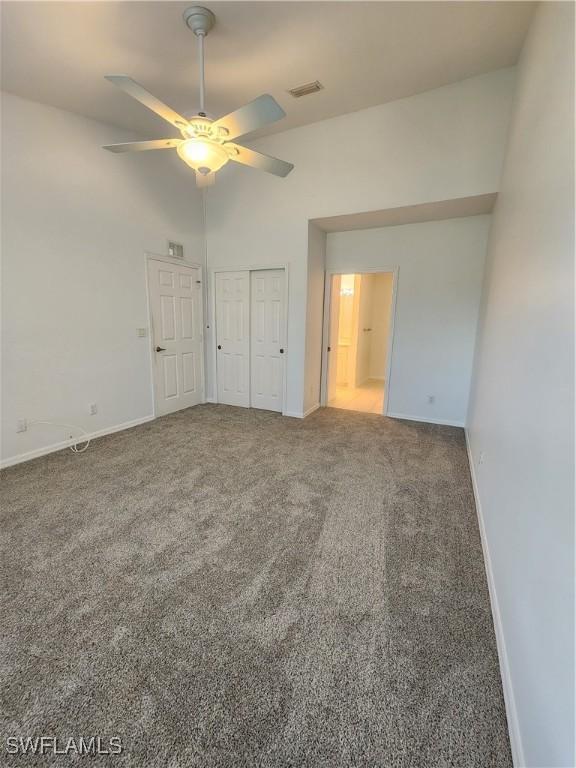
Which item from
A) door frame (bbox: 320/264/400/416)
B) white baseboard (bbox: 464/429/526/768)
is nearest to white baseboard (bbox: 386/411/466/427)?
door frame (bbox: 320/264/400/416)

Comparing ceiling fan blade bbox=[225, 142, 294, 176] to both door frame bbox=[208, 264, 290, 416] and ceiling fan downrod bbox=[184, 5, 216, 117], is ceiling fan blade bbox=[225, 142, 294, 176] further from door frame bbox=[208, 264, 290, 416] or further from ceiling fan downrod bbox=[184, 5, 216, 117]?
door frame bbox=[208, 264, 290, 416]

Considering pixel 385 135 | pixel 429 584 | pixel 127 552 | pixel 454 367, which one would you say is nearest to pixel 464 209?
pixel 385 135

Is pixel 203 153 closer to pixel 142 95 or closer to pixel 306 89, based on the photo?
pixel 142 95

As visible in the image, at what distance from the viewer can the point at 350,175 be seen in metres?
3.68

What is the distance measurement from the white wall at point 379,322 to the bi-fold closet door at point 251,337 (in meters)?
3.15

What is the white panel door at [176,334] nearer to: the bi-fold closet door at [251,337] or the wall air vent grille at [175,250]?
the wall air vent grille at [175,250]

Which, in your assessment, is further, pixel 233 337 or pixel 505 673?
pixel 233 337

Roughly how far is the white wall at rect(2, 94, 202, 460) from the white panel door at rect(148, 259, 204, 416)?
176 mm

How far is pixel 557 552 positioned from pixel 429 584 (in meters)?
0.98

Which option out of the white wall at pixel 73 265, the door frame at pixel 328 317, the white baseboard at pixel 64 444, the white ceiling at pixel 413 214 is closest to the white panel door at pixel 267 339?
the door frame at pixel 328 317

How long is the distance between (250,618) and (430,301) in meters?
3.98

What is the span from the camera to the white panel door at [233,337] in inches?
187

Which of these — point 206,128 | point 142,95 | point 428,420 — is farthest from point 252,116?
point 428,420

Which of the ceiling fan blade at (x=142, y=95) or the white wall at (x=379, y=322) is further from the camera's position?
the white wall at (x=379, y=322)
